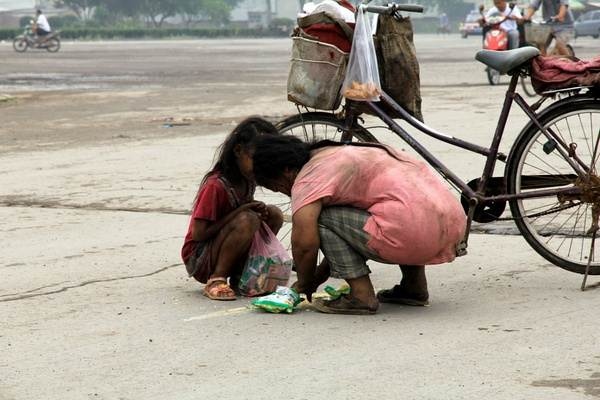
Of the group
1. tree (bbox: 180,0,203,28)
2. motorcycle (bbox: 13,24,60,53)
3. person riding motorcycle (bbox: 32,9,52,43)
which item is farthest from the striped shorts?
tree (bbox: 180,0,203,28)

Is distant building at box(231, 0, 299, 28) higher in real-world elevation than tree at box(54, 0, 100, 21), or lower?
lower

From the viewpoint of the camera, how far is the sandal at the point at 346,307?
5887 mm

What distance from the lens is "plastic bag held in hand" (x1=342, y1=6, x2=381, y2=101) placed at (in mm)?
6598

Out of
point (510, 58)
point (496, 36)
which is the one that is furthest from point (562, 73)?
point (496, 36)

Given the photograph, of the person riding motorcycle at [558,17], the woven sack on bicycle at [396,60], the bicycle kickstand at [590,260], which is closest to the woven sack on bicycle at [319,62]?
the woven sack on bicycle at [396,60]

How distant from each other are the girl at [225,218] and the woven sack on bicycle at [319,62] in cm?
56

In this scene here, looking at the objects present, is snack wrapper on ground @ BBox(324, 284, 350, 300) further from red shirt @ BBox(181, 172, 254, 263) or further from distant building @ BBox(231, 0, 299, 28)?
distant building @ BBox(231, 0, 299, 28)

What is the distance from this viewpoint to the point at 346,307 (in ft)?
19.4

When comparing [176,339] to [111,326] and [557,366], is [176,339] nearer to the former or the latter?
[111,326]

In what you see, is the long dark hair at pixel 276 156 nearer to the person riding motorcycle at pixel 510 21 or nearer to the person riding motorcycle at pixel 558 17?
the person riding motorcycle at pixel 558 17

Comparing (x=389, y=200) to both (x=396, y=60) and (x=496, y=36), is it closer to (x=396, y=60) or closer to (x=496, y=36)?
(x=396, y=60)

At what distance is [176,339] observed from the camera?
555cm

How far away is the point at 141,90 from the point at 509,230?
15.2m

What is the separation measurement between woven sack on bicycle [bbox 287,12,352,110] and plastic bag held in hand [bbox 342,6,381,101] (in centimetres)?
7
